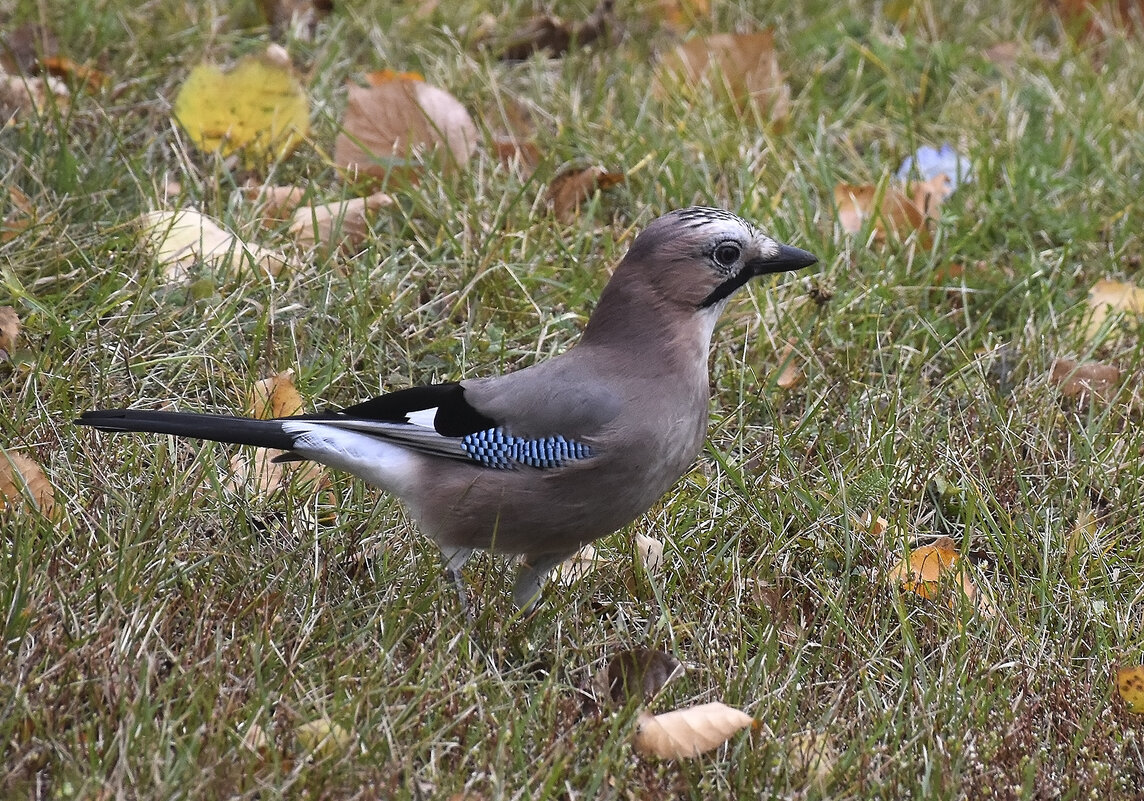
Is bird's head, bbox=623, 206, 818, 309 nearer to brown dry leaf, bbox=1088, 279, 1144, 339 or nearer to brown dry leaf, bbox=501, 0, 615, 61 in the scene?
brown dry leaf, bbox=1088, 279, 1144, 339

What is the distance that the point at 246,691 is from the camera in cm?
307

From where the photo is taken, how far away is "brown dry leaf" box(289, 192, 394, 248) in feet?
15.8

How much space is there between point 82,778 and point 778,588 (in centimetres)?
182

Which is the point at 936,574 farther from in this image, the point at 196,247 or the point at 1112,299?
the point at 196,247

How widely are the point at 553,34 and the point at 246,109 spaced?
1.43 metres

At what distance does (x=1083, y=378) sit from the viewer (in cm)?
467

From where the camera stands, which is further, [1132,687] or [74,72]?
[74,72]

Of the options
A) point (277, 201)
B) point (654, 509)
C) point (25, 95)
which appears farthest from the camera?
point (25, 95)

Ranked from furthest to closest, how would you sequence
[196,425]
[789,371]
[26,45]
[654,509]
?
1. [26,45]
2. [789,371]
3. [654,509]
4. [196,425]

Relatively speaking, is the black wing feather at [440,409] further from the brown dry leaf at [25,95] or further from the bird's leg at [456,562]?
the brown dry leaf at [25,95]

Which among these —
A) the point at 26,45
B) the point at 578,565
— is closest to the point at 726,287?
the point at 578,565

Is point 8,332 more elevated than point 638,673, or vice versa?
point 8,332

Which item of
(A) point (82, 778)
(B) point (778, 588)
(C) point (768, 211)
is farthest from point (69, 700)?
(C) point (768, 211)

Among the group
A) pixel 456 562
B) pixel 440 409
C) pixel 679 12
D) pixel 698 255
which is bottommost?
pixel 456 562
